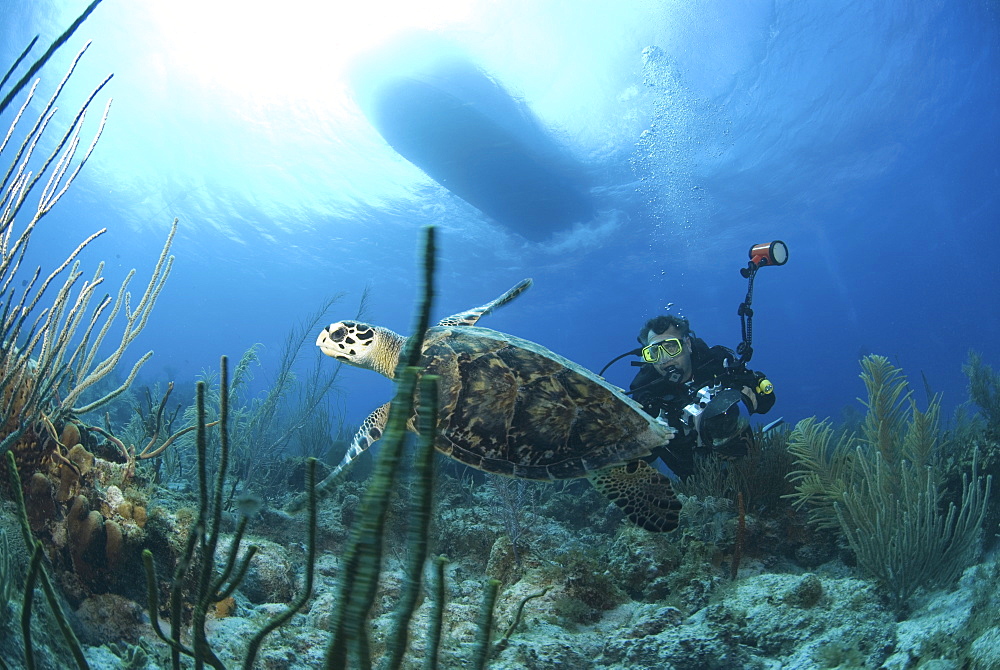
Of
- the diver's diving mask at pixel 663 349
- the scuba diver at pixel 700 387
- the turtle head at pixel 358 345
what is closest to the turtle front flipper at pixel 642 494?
the scuba diver at pixel 700 387

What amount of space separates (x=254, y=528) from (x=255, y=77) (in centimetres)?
1905

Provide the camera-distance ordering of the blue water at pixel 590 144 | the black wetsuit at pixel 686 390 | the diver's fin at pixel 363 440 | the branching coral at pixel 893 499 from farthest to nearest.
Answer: the blue water at pixel 590 144 < the black wetsuit at pixel 686 390 < the branching coral at pixel 893 499 < the diver's fin at pixel 363 440

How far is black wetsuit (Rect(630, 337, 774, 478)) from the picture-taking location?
16.5 feet

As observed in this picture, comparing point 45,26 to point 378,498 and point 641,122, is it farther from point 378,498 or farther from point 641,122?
point 378,498

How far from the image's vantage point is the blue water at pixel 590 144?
14.7m

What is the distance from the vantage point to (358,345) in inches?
124

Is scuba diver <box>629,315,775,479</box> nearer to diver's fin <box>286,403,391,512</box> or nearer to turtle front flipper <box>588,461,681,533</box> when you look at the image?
turtle front flipper <box>588,461,681,533</box>

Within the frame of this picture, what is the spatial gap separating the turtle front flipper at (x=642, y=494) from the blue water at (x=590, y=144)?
3557mm

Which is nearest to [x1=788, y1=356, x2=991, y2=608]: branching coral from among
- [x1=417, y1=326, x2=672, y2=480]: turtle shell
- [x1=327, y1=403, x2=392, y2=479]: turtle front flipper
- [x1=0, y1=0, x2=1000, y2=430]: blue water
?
[x1=417, y1=326, x2=672, y2=480]: turtle shell

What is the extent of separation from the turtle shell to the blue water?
301cm

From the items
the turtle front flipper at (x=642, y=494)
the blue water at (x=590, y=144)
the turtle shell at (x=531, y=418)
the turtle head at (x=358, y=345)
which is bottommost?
the turtle front flipper at (x=642, y=494)

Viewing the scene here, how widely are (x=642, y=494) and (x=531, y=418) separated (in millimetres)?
977

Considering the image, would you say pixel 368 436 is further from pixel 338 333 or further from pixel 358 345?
pixel 338 333

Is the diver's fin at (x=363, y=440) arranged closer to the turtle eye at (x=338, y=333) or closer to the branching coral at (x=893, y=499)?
the turtle eye at (x=338, y=333)
